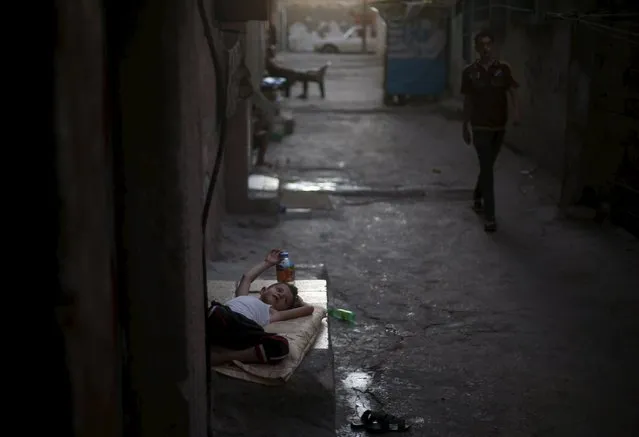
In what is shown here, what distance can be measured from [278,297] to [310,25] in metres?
43.7

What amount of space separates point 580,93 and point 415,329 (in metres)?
3.94

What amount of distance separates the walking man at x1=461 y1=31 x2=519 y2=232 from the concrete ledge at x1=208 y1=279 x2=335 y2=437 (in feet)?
14.4

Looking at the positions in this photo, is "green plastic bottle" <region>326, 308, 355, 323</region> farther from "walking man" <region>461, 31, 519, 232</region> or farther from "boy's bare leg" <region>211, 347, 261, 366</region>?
"walking man" <region>461, 31, 519, 232</region>

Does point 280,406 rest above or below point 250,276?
below

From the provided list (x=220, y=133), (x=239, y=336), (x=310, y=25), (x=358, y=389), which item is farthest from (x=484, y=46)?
(x=310, y=25)

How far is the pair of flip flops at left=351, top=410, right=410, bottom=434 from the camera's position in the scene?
177 inches

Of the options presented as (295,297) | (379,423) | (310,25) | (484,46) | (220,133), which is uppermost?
(220,133)

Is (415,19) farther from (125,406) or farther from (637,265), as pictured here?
(125,406)

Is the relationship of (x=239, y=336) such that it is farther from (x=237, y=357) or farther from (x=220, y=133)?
(x=220, y=133)

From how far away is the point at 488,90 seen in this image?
8.41 m

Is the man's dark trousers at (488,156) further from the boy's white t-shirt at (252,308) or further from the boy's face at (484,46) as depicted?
the boy's white t-shirt at (252,308)

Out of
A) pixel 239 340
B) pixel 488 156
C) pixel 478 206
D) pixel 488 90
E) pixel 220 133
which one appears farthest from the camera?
pixel 478 206

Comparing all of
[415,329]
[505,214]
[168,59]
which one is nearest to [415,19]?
[505,214]

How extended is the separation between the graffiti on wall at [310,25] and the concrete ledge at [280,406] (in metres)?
41.6
